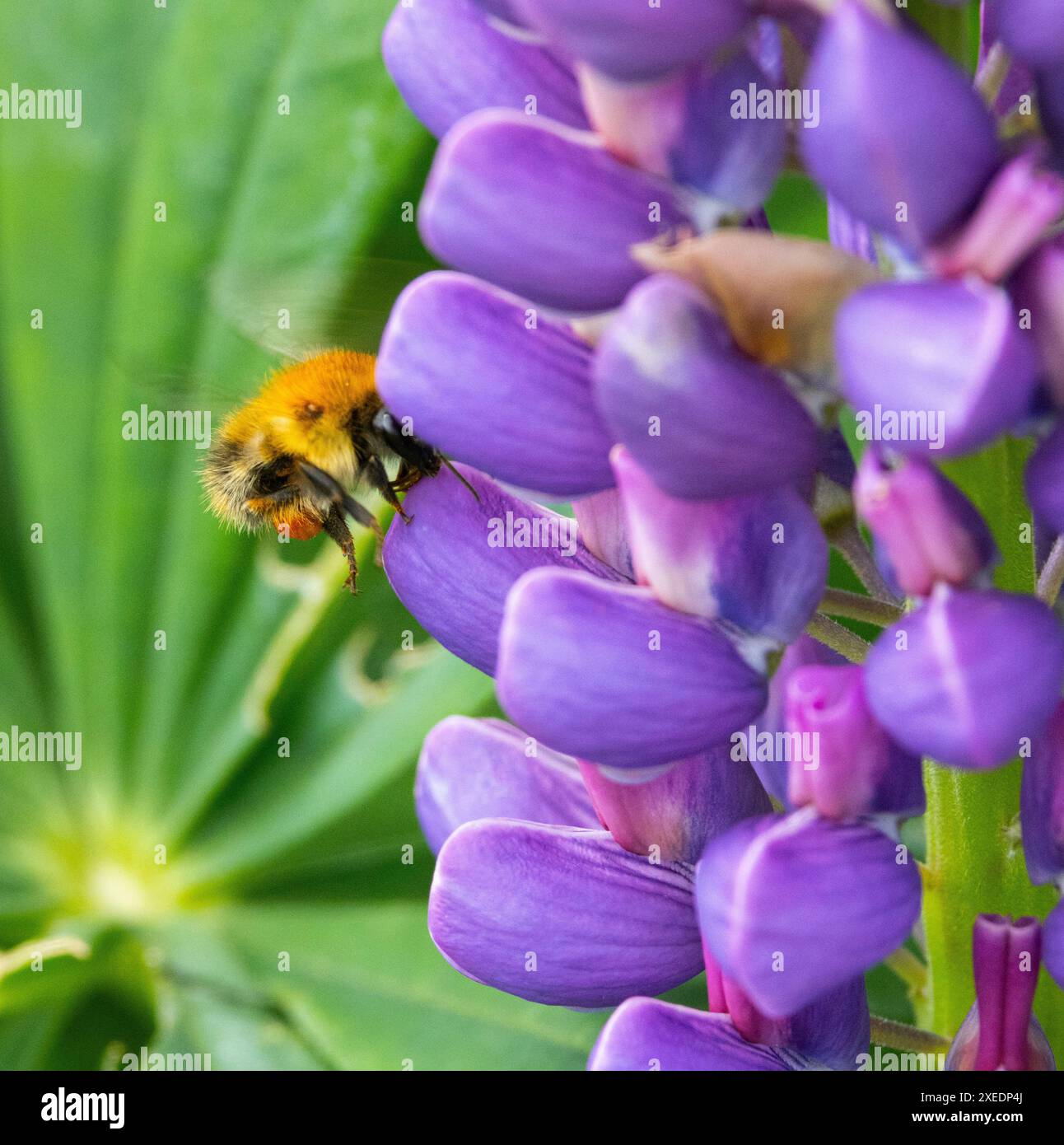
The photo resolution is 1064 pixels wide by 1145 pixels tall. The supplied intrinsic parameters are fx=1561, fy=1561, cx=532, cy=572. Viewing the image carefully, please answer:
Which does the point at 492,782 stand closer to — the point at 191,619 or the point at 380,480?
the point at 380,480

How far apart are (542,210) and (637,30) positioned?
0.07 m

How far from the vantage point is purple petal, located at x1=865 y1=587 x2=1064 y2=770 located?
1.50 feet

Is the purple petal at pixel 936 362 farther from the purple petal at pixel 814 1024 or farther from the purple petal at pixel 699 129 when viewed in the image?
the purple petal at pixel 814 1024

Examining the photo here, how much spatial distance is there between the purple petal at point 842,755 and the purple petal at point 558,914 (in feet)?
0.36

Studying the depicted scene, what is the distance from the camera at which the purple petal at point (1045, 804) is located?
0.53 metres

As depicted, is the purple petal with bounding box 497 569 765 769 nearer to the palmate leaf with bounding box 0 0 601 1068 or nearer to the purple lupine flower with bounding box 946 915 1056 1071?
the purple lupine flower with bounding box 946 915 1056 1071

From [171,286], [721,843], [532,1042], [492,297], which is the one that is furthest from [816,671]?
[171,286]

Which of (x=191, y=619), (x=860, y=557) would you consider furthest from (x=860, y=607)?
(x=191, y=619)

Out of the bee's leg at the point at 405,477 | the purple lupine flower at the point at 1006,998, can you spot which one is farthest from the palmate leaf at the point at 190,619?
the purple lupine flower at the point at 1006,998

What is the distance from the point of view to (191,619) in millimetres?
1132

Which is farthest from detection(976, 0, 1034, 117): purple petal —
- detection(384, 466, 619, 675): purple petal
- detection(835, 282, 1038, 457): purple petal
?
detection(384, 466, 619, 675): purple petal

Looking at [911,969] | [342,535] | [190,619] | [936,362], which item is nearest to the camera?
[936,362]

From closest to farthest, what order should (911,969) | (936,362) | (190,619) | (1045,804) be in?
1. (936,362)
2. (1045,804)
3. (911,969)
4. (190,619)

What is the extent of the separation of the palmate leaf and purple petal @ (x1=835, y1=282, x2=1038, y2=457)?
588 millimetres
